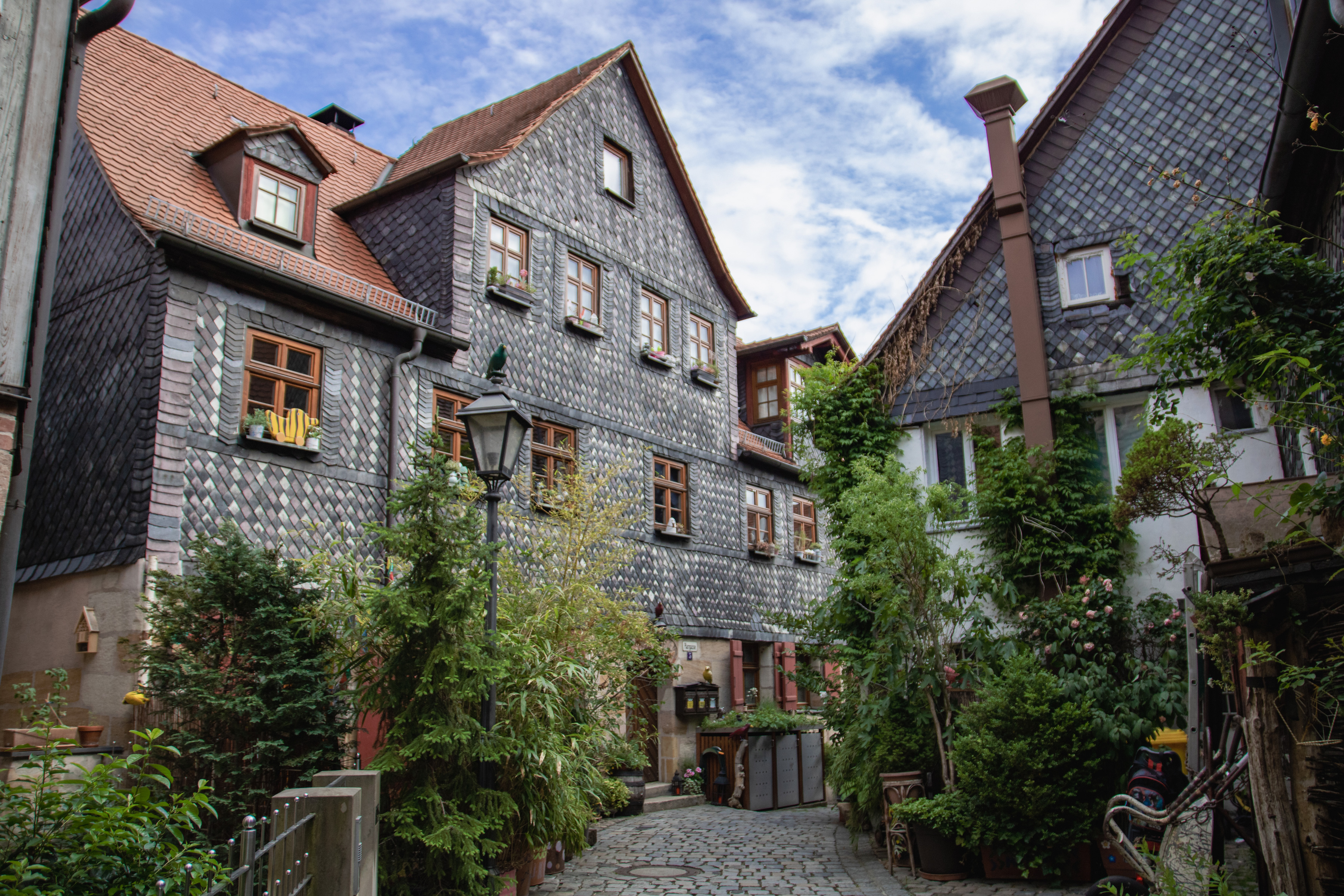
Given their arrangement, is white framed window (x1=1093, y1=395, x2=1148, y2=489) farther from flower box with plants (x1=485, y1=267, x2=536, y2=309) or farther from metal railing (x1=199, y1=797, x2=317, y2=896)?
metal railing (x1=199, y1=797, x2=317, y2=896)

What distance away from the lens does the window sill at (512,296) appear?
1420cm

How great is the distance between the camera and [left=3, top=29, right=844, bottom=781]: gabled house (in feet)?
34.1

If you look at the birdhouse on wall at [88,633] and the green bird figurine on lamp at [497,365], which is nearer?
the green bird figurine on lamp at [497,365]

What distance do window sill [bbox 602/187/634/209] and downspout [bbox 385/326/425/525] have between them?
557cm

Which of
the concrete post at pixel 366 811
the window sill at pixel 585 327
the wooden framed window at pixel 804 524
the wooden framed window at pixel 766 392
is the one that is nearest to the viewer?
the concrete post at pixel 366 811

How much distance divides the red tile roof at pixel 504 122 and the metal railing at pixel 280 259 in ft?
10.9

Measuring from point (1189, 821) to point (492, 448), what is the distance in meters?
5.32

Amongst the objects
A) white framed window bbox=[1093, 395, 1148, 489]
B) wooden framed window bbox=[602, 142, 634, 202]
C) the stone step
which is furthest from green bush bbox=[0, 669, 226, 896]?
wooden framed window bbox=[602, 142, 634, 202]

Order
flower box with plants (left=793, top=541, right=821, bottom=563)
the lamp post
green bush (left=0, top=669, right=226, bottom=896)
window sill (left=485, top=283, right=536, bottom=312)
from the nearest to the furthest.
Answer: green bush (left=0, top=669, right=226, bottom=896), the lamp post, window sill (left=485, top=283, right=536, bottom=312), flower box with plants (left=793, top=541, right=821, bottom=563)

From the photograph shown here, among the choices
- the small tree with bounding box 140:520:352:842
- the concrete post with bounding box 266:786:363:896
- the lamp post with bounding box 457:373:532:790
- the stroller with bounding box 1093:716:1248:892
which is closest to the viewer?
the concrete post with bounding box 266:786:363:896

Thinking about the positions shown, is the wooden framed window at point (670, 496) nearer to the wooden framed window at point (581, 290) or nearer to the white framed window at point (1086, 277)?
the wooden framed window at point (581, 290)

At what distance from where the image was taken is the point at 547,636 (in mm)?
8961

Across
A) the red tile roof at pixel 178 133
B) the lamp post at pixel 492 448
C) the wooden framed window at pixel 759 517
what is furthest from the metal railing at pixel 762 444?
the lamp post at pixel 492 448

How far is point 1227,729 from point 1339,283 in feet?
10.00
